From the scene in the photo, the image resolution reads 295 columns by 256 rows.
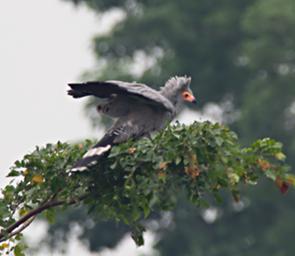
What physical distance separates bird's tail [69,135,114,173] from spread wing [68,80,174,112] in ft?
1.08

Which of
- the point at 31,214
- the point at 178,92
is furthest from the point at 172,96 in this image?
the point at 31,214

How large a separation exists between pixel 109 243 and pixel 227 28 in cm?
501

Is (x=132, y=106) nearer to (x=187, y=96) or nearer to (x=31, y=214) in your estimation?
(x=187, y=96)

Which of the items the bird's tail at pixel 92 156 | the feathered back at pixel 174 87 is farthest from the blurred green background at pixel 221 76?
the bird's tail at pixel 92 156

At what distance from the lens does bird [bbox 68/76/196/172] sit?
9.09 meters

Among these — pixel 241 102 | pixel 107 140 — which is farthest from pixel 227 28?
pixel 107 140

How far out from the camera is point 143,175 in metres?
Result: 8.47

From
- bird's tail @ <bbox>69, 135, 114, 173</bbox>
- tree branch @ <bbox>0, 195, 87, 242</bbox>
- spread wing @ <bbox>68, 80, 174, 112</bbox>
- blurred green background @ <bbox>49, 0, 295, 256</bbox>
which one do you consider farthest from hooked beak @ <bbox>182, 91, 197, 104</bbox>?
blurred green background @ <bbox>49, 0, 295, 256</bbox>

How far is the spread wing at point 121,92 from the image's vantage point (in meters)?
9.02

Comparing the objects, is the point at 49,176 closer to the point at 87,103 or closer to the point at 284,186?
the point at 284,186

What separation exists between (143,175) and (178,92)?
1607 mm

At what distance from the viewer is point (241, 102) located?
2889 centimetres

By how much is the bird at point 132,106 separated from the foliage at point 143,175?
1.29 ft

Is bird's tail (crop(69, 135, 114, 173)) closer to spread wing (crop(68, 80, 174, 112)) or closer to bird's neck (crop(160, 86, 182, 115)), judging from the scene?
spread wing (crop(68, 80, 174, 112))
